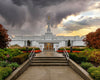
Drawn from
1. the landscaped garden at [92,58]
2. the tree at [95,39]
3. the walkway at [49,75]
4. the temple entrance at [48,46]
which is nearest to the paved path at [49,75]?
the walkway at [49,75]

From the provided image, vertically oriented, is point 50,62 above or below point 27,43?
below

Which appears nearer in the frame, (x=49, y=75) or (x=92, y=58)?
(x=49, y=75)

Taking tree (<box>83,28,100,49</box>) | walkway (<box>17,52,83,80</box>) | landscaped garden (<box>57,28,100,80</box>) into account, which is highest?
tree (<box>83,28,100,49</box>)

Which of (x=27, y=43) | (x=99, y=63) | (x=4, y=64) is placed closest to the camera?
(x=4, y=64)

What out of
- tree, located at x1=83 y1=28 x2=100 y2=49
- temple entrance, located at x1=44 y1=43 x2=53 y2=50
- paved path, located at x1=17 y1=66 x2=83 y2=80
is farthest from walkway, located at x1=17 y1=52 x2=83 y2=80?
temple entrance, located at x1=44 y1=43 x2=53 y2=50

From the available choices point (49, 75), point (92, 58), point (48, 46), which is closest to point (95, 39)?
point (92, 58)

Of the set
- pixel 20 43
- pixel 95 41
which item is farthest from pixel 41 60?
pixel 20 43

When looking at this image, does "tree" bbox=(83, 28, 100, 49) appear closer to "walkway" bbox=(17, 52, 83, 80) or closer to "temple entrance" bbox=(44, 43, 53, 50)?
"walkway" bbox=(17, 52, 83, 80)

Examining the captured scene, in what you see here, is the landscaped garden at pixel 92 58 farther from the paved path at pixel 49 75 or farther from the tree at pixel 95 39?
the paved path at pixel 49 75

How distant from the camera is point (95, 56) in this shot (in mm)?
9133

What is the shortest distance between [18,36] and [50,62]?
2957cm

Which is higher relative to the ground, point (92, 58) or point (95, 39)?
point (95, 39)

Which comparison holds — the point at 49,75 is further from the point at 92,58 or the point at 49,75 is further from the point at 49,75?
the point at 92,58

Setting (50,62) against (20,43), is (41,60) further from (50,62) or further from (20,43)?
(20,43)
